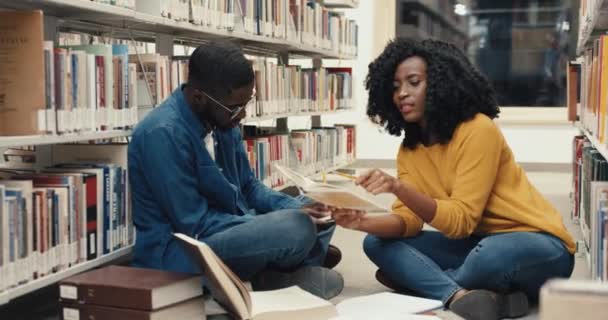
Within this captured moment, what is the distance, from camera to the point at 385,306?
235 centimetres

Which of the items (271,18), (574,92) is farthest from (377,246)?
(574,92)

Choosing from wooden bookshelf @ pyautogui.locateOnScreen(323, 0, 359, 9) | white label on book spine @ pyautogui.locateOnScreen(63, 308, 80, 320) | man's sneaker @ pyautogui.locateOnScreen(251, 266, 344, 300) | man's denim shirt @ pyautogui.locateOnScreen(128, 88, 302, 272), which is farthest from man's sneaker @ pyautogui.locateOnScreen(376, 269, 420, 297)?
wooden bookshelf @ pyautogui.locateOnScreen(323, 0, 359, 9)

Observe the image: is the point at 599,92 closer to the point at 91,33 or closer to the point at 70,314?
the point at 70,314

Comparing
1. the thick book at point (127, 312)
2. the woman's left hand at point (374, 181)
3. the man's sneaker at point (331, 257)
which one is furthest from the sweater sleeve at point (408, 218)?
the thick book at point (127, 312)

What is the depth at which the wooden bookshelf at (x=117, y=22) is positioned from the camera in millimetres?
2318

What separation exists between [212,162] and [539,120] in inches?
231

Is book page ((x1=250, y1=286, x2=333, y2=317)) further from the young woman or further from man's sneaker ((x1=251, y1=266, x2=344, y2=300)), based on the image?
the young woman

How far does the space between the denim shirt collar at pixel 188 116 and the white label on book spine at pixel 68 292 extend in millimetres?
577

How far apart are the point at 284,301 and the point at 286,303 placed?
24 mm

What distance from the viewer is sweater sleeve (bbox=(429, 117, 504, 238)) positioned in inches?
94.6

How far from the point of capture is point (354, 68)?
7.82 meters

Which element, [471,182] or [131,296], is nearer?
[131,296]

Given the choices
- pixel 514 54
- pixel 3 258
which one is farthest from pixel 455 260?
pixel 514 54

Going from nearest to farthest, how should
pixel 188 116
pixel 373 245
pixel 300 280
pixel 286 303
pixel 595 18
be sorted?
pixel 286 303 → pixel 188 116 → pixel 300 280 → pixel 373 245 → pixel 595 18
